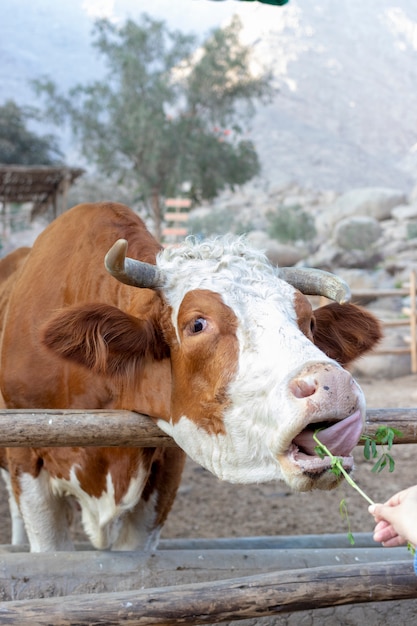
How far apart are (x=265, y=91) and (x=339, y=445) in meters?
27.2

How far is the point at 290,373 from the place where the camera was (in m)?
2.06

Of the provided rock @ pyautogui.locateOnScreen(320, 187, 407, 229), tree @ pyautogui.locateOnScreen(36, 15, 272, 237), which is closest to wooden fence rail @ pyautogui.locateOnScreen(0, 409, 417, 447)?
tree @ pyautogui.locateOnScreen(36, 15, 272, 237)

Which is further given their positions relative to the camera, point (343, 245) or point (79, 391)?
point (343, 245)

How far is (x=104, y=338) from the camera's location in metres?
2.65

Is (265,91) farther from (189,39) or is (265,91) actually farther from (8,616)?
(8,616)

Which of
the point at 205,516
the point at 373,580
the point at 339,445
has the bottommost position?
the point at 205,516

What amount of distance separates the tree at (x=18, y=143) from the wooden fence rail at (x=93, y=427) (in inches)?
1179

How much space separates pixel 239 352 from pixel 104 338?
60cm

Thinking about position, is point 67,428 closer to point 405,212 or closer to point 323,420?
point 323,420

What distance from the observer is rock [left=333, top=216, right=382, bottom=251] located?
105 ft

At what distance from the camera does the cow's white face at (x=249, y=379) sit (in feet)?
6.52

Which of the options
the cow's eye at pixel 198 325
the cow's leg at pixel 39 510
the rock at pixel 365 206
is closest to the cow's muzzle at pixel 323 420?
the cow's eye at pixel 198 325

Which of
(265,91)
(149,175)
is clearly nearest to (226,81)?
(265,91)

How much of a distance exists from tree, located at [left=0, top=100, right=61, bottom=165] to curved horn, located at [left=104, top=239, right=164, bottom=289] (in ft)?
97.6
